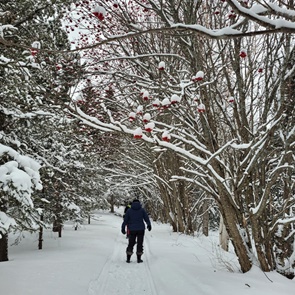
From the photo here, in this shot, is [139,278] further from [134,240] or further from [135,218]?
[135,218]

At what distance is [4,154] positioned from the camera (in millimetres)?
6016

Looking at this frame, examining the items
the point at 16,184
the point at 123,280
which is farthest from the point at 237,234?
the point at 16,184

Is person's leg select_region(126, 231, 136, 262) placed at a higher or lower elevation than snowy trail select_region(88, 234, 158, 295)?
higher

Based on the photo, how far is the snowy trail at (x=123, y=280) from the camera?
528cm

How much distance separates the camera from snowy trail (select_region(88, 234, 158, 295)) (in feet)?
17.3

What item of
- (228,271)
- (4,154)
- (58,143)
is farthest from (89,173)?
(228,271)

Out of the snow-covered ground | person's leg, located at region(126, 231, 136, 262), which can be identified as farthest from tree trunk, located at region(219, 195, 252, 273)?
person's leg, located at region(126, 231, 136, 262)

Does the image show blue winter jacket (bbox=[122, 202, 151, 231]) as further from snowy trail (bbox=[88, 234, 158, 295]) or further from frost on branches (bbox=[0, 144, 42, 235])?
frost on branches (bbox=[0, 144, 42, 235])

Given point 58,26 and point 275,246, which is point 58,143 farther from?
point 275,246

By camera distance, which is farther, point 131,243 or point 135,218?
point 135,218

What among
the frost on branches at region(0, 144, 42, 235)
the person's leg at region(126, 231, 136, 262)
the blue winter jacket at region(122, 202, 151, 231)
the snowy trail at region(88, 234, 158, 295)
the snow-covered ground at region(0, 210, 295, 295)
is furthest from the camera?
the blue winter jacket at region(122, 202, 151, 231)

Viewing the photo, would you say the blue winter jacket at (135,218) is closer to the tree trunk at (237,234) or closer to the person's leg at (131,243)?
the person's leg at (131,243)

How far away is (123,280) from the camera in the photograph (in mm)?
6047

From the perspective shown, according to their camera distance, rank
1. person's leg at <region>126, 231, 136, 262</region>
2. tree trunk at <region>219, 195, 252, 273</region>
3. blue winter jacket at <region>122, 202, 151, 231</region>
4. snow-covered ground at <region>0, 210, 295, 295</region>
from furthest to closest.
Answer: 1. blue winter jacket at <region>122, 202, 151, 231</region>
2. person's leg at <region>126, 231, 136, 262</region>
3. tree trunk at <region>219, 195, 252, 273</region>
4. snow-covered ground at <region>0, 210, 295, 295</region>
